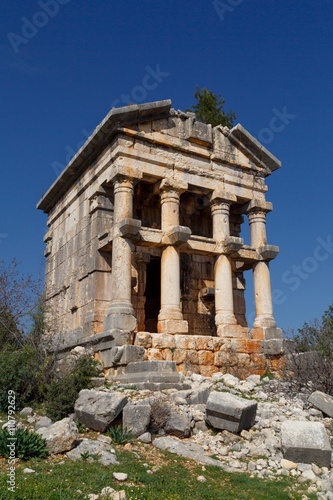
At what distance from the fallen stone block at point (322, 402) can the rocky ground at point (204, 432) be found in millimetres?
110

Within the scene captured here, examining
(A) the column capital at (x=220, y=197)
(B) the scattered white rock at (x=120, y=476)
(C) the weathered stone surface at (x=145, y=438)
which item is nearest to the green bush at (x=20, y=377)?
(C) the weathered stone surface at (x=145, y=438)

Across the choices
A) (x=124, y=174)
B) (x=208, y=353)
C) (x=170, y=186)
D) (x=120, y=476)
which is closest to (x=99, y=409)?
(x=120, y=476)

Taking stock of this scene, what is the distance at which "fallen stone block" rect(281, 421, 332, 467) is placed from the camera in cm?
725

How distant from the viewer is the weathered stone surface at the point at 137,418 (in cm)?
790

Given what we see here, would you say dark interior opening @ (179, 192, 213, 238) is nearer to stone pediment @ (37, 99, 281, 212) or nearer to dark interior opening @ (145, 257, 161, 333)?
dark interior opening @ (145, 257, 161, 333)

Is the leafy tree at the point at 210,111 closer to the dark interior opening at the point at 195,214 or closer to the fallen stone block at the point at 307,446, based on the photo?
the dark interior opening at the point at 195,214

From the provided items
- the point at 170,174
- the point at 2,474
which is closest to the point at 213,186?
the point at 170,174

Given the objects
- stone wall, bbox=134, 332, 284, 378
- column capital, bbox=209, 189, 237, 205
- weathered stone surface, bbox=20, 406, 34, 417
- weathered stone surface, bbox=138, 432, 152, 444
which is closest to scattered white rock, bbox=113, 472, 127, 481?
weathered stone surface, bbox=138, 432, 152, 444

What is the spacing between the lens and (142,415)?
798 cm

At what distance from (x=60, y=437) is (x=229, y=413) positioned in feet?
9.24

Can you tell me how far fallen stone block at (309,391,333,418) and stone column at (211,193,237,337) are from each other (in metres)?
3.70

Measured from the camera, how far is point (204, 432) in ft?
27.6

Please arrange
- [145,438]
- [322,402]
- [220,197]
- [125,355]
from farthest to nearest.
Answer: [220,197], [125,355], [322,402], [145,438]

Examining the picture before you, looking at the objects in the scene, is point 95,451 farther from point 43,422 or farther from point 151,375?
point 151,375
